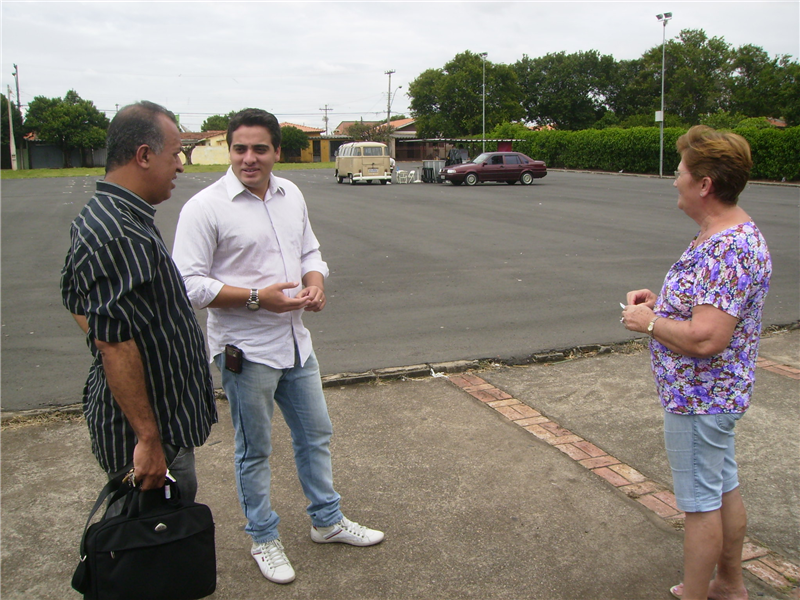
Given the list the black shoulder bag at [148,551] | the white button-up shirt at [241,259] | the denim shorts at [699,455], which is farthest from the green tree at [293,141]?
the black shoulder bag at [148,551]

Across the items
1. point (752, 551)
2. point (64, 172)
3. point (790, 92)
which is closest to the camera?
point (752, 551)

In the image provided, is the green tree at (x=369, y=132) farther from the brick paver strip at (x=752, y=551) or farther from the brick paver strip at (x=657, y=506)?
Answer: the brick paver strip at (x=752, y=551)

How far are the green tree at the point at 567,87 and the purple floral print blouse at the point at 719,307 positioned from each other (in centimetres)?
9338

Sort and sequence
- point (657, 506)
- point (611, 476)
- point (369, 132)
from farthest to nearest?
1. point (369, 132)
2. point (611, 476)
3. point (657, 506)

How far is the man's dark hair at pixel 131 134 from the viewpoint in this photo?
224 cm

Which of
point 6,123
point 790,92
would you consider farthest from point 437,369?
point 6,123

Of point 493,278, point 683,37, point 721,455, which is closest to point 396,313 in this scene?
point 493,278

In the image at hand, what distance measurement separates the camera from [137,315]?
2154 millimetres

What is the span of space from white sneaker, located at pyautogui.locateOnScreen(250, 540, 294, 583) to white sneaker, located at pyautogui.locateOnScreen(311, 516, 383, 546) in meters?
0.23

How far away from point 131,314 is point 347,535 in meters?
1.65

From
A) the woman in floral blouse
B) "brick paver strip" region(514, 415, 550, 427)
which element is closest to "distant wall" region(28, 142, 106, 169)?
"brick paver strip" region(514, 415, 550, 427)

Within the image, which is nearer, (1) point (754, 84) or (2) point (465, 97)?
(1) point (754, 84)

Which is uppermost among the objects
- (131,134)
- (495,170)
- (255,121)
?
(495,170)

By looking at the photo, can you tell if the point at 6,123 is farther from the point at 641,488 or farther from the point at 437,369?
the point at 641,488
